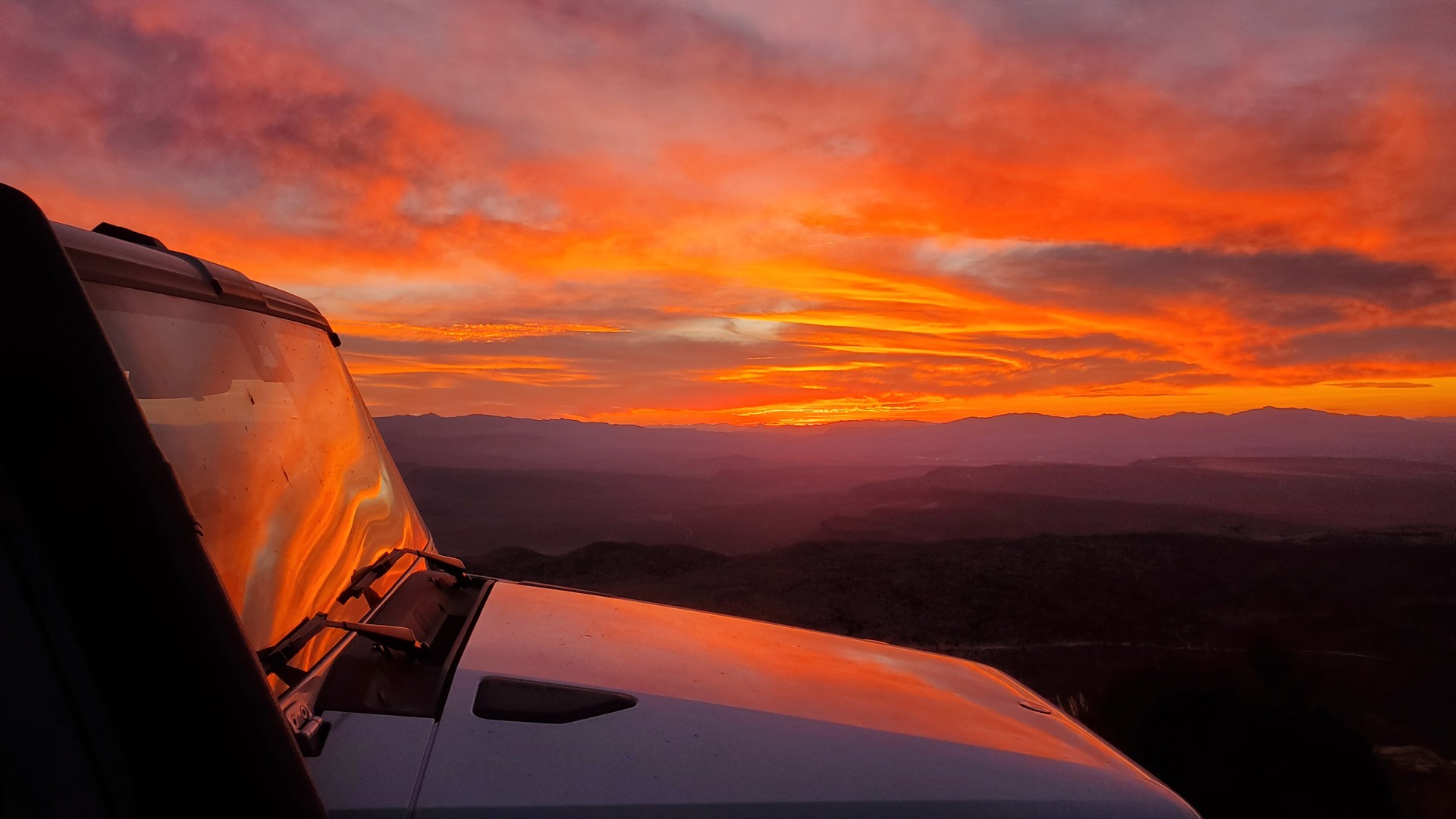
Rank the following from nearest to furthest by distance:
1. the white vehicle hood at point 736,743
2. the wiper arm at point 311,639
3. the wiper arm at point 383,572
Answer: the white vehicle hood at point 736,743, the wiper arm at point 311,639, the wiper arm at point 383,572

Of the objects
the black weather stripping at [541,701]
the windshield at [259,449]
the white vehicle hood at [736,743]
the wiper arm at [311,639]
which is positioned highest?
the windshield at [259,449]

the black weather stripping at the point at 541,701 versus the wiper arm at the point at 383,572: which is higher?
the wiper arm at the point at 383,572

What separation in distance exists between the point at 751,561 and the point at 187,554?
21.3 metres

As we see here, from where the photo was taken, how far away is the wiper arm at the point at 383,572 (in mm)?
2141

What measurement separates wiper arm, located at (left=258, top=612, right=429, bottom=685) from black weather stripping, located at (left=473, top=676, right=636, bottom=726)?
0.78 feet

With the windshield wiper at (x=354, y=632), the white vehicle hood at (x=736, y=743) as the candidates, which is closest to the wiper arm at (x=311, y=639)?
the windshield wiper at (x=354, y=632)

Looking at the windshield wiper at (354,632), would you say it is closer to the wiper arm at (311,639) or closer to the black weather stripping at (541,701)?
the wiper arm at (311,639)

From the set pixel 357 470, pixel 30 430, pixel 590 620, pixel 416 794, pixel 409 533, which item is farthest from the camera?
pixel 409 533

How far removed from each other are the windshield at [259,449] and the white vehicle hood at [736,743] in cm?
45

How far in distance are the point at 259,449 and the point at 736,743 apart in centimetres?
147

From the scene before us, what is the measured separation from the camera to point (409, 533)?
115 inches

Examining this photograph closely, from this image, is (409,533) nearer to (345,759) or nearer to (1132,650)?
(345,759)

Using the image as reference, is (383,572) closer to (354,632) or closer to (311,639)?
(354,632)

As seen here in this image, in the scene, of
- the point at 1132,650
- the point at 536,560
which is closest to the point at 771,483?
the point at 536,560
